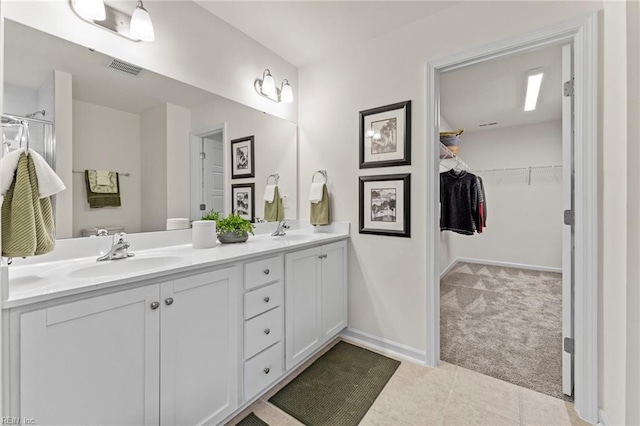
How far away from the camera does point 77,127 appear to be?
140cm

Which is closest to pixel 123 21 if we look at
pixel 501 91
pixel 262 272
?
pixel 262 272

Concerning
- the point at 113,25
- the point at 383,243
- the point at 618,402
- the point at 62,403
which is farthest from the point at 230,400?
the point at 113,25

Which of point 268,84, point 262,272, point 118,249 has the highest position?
point 268,84

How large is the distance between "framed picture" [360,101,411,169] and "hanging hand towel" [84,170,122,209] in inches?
66.6

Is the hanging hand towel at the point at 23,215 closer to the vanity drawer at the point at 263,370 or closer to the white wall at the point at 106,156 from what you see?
the white wall at the point at 106,156

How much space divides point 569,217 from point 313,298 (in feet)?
5.46

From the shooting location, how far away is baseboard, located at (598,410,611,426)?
4.65 ft

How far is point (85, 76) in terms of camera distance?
4.64ft

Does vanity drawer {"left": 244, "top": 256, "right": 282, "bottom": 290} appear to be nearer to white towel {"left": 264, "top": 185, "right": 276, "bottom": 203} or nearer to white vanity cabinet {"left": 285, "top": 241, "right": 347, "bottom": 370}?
white vanity cabinet {"left": 285, "top": 241, "right": 347, "bottom": 370}

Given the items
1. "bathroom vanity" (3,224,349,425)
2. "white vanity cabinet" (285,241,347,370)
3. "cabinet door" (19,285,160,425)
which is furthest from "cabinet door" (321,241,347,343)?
"cabinet door" (19,285,160,425)

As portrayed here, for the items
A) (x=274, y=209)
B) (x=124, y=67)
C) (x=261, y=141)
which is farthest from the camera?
(x=274, y=209)

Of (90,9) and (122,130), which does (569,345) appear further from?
(90,9)

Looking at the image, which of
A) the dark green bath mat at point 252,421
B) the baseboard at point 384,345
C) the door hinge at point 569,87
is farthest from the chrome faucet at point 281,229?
the door hinge at point 569,87

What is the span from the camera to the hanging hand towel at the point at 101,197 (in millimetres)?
1438
